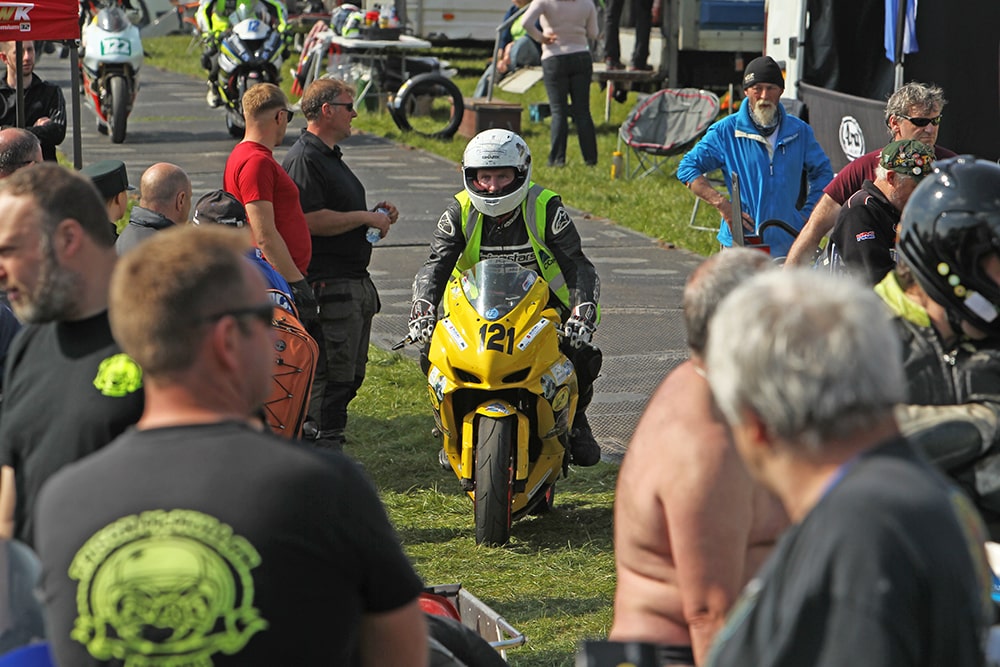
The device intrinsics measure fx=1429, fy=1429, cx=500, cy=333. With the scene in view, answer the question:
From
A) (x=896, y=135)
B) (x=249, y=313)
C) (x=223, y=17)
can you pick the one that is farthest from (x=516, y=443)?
(x=223, y=17)

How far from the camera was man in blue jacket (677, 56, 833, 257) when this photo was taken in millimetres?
8445

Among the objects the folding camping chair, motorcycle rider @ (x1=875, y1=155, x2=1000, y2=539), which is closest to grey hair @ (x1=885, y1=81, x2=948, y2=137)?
motorcycle rider @ (x1=875, y1=155, x2=1000, y2=539)

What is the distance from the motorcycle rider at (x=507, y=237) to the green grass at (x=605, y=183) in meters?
6.48

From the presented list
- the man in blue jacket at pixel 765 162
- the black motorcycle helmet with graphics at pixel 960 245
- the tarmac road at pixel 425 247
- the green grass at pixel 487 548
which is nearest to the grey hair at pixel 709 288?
the black motorcycle helmet with graphics at pixel 960 245

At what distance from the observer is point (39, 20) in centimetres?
912

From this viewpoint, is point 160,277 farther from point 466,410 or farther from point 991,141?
point 991,141

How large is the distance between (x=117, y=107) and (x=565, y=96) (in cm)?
575

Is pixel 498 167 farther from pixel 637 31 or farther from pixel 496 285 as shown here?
pixel 637 31

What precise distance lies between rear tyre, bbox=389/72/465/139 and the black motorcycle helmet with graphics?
15619 mm

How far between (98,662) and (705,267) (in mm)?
1440

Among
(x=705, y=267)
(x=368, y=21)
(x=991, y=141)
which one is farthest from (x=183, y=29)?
(x=705, y=267)

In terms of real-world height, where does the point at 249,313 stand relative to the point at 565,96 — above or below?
above

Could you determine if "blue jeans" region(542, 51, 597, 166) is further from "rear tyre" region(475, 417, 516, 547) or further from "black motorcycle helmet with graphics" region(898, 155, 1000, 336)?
"black motorcycle helmet with graphics" region(898, 155, 1000, 336)

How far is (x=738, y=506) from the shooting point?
2906 mm
